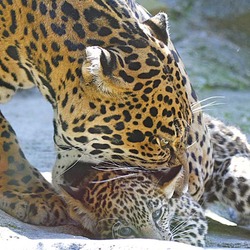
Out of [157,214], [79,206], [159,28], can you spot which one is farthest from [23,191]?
[159,28]

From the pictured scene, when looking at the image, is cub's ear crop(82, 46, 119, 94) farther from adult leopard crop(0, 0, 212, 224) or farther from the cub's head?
the cub's head

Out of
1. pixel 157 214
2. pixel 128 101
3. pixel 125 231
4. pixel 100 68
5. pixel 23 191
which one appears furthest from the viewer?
pixel 23 191

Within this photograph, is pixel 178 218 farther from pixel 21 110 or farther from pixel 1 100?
pixel 21 110

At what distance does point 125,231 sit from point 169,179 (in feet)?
1.68

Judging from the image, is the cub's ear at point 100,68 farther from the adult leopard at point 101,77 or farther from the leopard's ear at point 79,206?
the leopard's ear at point 79,206

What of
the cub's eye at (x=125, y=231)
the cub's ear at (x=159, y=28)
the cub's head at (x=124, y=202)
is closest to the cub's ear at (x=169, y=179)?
the cub's head at (x=124, y=202)

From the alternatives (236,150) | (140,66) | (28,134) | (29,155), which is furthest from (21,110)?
(140,66)

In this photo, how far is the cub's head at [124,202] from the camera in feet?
22.9

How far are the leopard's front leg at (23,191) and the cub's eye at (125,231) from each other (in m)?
0.61

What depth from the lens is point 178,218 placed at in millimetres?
7480

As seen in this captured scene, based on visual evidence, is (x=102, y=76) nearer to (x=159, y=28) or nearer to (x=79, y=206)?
(x=159, y=28)

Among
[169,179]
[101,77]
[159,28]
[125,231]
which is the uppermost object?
[159,28]

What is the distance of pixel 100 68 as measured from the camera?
644 centimetres

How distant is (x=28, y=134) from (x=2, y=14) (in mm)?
5265
